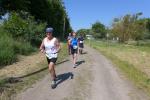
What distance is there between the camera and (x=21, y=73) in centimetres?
1543

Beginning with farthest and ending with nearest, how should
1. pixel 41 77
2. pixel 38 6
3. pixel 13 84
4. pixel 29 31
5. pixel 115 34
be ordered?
pixel 115 34
pixel 38 6
pixel 29 31
pixel 41 77
pixel 13 84

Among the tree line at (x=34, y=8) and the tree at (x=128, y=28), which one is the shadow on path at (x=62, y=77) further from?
the tree at (x=128, y=28)

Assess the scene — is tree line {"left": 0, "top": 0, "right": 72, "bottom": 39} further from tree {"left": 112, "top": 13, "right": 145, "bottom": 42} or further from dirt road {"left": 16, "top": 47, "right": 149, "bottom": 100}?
dirt road {"left": 16, "top": 47, "right": 149, "bottom": 100}

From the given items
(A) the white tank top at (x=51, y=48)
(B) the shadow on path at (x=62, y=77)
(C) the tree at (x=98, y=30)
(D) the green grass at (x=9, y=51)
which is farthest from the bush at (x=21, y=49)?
(C) the tree at (x=98, y=30)

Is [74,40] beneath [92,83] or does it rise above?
above

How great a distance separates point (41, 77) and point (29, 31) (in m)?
20.5

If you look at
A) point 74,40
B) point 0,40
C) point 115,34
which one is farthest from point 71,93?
point 115,34

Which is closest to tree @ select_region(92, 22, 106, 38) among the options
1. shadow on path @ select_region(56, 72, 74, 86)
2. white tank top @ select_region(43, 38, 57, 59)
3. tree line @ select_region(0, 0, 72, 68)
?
tree line @ select_region(0, 0, 72, 68)

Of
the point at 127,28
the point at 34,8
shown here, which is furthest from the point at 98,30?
the point at 34,8

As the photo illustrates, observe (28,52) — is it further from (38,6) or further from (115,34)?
(115,34)

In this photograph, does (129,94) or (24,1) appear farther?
(24,1)

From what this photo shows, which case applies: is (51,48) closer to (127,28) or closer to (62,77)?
(62,77)

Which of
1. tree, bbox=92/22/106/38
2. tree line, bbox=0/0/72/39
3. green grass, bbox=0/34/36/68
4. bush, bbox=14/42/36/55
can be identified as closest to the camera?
green grass, bbox=0/34/36/68

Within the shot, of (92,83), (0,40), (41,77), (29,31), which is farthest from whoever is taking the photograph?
(29,31)
